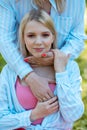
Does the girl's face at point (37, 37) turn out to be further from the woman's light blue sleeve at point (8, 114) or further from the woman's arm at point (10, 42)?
the woman's light blue sleeve at point (8, 114)

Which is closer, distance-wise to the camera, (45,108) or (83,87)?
(45,108)

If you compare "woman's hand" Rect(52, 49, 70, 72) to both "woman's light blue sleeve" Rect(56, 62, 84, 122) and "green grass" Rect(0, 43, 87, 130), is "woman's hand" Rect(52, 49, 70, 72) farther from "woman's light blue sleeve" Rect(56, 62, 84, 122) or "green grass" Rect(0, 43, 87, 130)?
"green grass" Rect(0, 43, 87, 130)

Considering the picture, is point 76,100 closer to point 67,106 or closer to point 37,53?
point 67,106

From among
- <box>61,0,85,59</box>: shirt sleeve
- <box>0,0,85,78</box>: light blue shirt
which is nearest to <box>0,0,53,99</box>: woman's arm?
<box>0,0,85,78</box>: light blue shirt

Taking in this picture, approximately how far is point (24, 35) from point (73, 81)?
416 mm

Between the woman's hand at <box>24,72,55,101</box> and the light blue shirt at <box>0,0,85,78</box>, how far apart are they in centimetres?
6

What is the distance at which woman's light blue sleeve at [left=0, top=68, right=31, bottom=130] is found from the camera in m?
3.90

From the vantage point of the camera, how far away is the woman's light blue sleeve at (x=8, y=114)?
390 centimetres

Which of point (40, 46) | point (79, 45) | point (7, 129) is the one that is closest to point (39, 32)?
point (40, 46)

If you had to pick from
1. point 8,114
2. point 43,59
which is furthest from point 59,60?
point 8,114

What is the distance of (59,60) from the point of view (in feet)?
12.7

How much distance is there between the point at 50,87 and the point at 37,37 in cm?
33

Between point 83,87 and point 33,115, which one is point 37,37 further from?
point 83,87

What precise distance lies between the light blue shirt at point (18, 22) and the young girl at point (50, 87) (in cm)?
7
